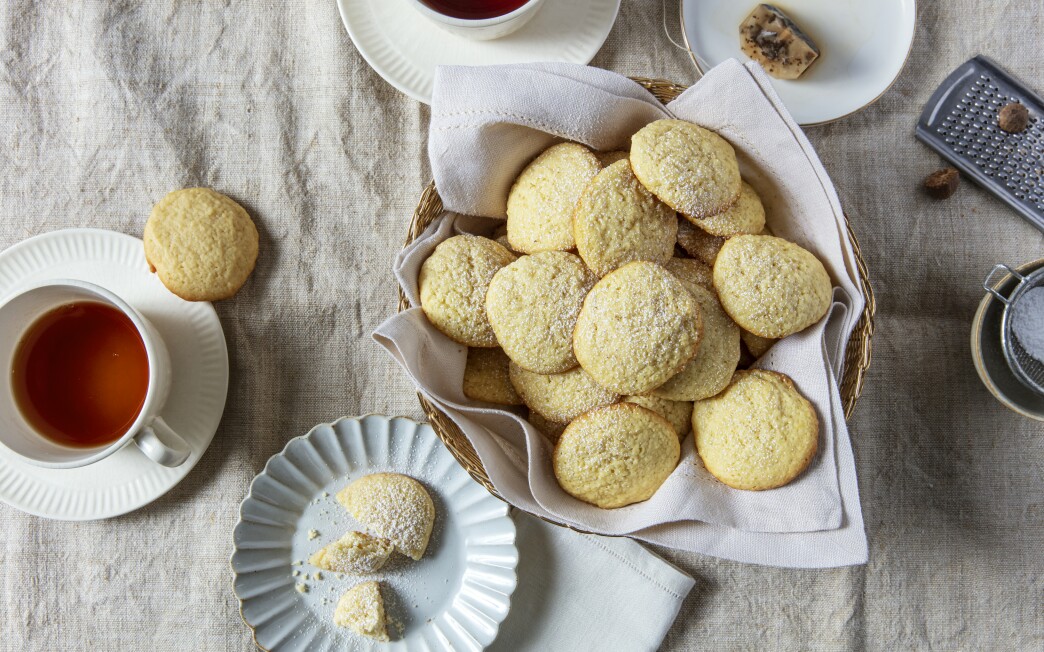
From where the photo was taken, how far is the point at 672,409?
3.31 feet

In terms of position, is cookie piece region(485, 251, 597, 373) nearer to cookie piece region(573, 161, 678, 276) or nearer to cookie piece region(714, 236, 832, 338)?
cookie piece region(573, 161, 678, 276)

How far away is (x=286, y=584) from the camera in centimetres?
111

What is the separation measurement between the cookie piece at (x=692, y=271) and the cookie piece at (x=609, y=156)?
6.4 inches

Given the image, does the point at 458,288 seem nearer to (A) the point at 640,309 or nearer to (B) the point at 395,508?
(A) the point at 640,309

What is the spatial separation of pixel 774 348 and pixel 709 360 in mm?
112

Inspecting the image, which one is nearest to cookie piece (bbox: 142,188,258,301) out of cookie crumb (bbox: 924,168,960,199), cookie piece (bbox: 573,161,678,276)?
cookie piece (bbox: 573,161,678,276)

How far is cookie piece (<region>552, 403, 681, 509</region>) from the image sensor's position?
94 centimetres

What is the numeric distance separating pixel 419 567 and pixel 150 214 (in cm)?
71

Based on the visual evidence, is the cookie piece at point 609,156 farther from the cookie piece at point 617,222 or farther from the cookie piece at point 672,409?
the cookie piece at point 672,409

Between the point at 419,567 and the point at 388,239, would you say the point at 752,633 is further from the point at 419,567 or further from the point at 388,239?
the point at 388,239

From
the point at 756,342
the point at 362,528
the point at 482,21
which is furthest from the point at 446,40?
the point at 362,528

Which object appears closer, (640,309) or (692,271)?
(640,309)

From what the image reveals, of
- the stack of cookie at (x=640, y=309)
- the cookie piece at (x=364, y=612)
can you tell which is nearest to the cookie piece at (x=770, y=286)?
the stack of cookie at (x=640, y=309)

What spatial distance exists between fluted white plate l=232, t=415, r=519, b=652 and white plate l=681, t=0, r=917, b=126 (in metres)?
0.75
